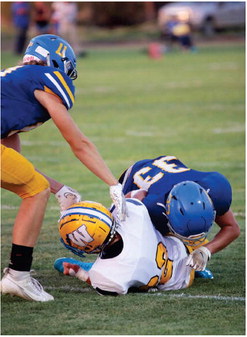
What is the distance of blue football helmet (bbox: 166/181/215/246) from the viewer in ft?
17.5

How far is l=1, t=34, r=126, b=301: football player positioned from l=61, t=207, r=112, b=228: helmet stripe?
5.3 inches

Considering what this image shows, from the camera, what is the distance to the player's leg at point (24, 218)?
16.9 feet

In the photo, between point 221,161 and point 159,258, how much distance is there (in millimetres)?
4748

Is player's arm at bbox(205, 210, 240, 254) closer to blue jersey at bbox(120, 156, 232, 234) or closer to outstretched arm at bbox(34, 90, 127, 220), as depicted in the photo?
blue jersey at bbox(120, 156, 232, 234)

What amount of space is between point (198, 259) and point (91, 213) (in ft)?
2.49

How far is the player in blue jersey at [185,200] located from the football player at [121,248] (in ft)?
0.47

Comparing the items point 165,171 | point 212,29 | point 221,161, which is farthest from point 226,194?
point 212,29

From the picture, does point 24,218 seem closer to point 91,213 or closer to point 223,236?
point 91,213

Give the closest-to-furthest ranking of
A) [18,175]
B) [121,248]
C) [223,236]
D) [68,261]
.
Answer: [18,175], [121,248], [223,236], [68,261]

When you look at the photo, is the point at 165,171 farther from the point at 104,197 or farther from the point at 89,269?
the point at 104,197

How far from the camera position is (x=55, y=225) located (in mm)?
7516

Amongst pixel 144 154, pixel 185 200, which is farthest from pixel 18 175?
pixel 144 154

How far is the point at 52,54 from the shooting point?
550 centimetres

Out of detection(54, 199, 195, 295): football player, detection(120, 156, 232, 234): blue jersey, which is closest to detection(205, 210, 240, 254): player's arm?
detection(120, 156, 232, 234): blue jersey
